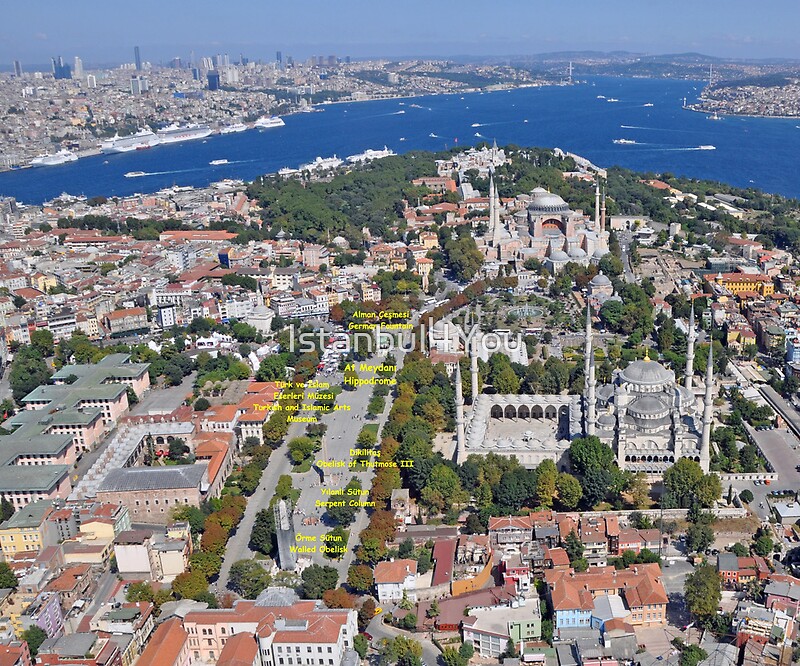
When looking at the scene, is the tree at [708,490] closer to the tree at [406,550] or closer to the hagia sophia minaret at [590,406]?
the hagia sophia minaret at [590,406]

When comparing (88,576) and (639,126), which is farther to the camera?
(639,126)

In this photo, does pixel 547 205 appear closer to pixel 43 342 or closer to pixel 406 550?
pixel 43 342

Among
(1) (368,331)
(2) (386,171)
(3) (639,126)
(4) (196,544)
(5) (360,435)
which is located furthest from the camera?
(3) (639,126)

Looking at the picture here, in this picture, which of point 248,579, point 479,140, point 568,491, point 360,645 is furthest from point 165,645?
point 479,140

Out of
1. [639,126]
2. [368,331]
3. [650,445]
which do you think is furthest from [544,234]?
[639,126]

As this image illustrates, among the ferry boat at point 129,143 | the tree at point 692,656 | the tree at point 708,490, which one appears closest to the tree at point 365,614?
the tree at point 692,656

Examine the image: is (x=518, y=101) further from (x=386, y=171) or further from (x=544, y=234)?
(x=544, y=234)
